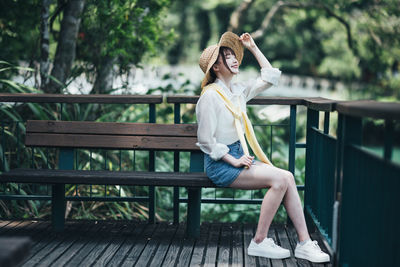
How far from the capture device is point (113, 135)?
450cm

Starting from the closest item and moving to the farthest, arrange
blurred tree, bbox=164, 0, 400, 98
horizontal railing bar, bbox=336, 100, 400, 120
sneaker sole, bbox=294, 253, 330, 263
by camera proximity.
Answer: horizontal railing bar, bbox=336, 100, 400, 120, sneaker sole, bbox=294, 253, 330, 263, blurred tree, bbox=164, 0, 400, 98

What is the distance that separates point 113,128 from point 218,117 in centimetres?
110

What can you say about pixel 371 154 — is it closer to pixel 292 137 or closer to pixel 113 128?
pixel 292 137

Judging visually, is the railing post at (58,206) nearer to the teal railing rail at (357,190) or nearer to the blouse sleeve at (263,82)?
the blouse sleeve at (263,82)

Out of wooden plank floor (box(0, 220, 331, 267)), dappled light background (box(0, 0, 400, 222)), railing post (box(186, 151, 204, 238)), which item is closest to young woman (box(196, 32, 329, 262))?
wooden plank floor (box(0, 220, 331, 267))

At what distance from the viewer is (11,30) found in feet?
24.6

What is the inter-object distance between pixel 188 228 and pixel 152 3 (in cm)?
388

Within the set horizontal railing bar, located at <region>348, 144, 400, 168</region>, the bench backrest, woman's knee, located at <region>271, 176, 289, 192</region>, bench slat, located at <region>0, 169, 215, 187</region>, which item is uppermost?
horizontal railing bar, located at <region>348, 144, 400, 168</region>

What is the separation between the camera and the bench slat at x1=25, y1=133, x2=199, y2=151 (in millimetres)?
4453

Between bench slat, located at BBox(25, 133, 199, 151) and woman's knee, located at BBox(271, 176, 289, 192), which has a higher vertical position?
bench slat, located at BBox(25, 133, 199, 151)

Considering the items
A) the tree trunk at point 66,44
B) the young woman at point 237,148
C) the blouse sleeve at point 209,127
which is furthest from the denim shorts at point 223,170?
the tree trunk at point 66,44

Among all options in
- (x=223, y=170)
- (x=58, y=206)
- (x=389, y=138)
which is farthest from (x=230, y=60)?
(x=58, y=206)

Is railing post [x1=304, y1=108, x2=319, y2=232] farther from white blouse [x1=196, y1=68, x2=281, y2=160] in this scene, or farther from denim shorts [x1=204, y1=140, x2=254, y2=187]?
denim shorts [x1=204, y1=140, x2=254, y2=187]

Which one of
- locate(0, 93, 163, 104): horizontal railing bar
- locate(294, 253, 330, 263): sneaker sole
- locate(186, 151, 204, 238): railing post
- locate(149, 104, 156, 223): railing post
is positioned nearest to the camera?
locate(294, 253, 330, 263): sneaker sole
